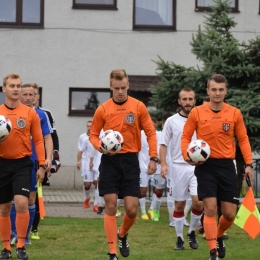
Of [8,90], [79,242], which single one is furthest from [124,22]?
[8,90]

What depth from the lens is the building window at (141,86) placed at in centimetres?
2502

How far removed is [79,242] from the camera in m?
11.9

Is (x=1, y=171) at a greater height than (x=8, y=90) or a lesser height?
lesser

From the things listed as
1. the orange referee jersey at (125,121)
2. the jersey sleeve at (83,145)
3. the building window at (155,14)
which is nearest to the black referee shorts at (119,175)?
the orange referee jersey at (125,121)

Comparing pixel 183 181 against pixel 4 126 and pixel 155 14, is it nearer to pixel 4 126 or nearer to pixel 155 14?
pixel 4 126

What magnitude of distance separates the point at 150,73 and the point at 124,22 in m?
1.87

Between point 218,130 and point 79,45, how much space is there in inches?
630

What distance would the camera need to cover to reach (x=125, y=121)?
9.62 metres

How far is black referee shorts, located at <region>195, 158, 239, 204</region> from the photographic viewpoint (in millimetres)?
9617

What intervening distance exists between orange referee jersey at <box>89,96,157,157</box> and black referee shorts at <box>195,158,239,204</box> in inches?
33.4

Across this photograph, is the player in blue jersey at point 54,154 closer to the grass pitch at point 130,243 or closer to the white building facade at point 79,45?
the grass pitch at point 130,243

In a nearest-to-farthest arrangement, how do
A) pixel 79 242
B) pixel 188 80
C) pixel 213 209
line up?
1. pixel 213 209
2. pixel 79 242
3. pixel 188 80

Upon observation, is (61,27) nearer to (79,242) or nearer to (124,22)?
(124,22)

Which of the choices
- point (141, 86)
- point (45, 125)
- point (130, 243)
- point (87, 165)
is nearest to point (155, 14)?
point (141, 86)
